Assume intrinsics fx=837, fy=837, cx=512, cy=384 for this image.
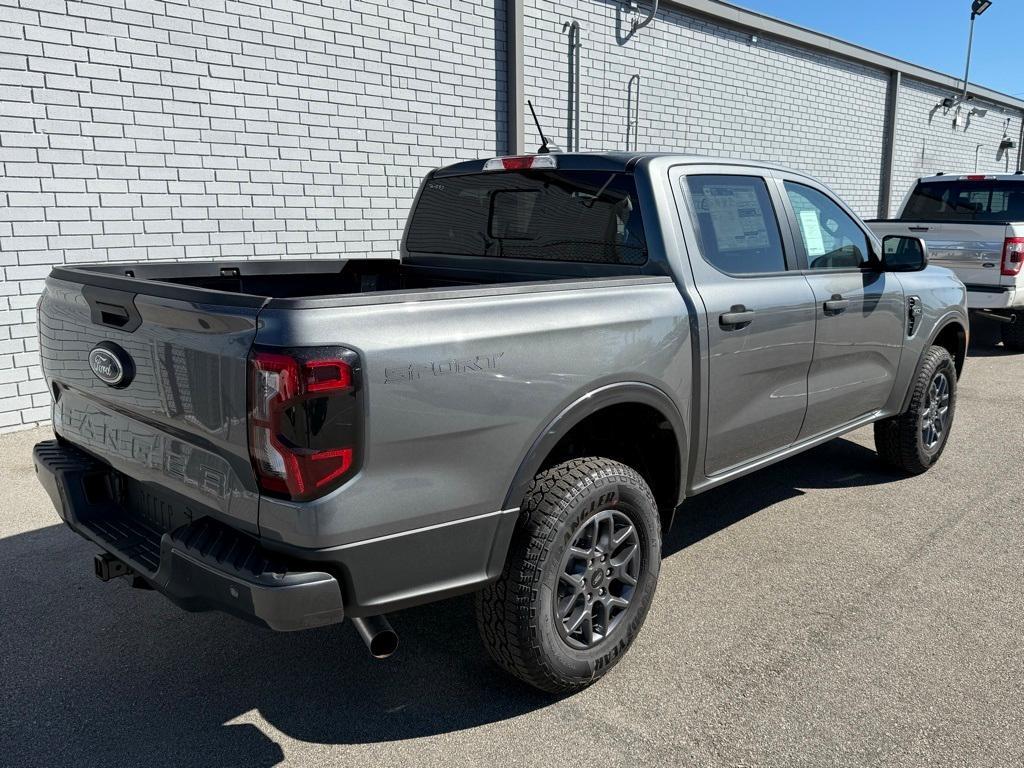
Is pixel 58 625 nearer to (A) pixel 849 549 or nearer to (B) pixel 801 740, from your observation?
(B) pixel 801 740

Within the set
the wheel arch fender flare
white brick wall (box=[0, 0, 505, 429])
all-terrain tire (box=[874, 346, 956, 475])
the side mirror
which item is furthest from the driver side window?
white brick wall (box=[0, 0, 505, 429])

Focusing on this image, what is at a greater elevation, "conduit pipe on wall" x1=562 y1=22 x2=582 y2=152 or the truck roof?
"conduit pipe on wall" x1=562 y1=22 x2=582 y2=152

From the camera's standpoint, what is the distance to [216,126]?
22.1 feet

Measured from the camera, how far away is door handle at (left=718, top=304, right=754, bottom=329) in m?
3.40

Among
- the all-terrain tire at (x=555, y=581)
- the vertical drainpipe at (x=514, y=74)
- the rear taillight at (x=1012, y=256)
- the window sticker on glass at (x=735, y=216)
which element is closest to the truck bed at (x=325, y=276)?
the window sticker on glass at (x=735, y=216)

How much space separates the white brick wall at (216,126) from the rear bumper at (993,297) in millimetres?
5589

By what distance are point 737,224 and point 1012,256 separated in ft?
21.7

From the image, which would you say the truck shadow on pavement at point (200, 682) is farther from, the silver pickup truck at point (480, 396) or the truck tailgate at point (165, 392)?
the truck tailgate at point (165, 392)

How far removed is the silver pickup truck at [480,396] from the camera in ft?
7.27

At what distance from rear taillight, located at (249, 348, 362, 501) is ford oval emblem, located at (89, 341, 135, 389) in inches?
24.7

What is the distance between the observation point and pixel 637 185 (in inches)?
132

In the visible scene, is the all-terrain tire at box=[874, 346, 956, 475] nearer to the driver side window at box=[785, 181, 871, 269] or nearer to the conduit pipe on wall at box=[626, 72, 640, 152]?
the driver side window at box=[785, 181, 871, 269]

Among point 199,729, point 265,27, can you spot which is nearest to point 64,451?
point 199,729

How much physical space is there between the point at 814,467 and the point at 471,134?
16.4 feet
